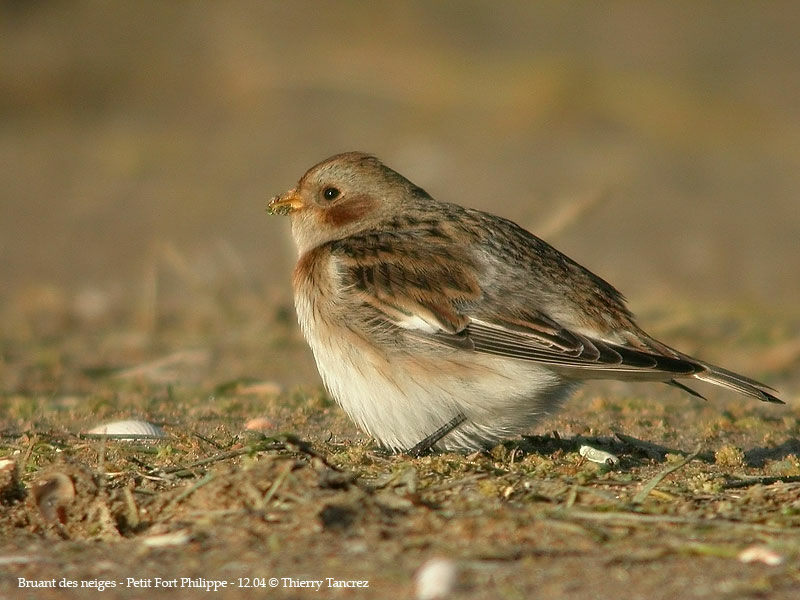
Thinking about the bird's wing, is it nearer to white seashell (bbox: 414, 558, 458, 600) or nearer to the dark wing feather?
the dark wing feather

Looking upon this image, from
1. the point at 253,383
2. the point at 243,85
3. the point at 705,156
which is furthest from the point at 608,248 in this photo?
the point at 243,85

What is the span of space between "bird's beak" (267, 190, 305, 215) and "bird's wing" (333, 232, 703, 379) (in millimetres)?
737

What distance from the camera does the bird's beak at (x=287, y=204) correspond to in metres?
5.90

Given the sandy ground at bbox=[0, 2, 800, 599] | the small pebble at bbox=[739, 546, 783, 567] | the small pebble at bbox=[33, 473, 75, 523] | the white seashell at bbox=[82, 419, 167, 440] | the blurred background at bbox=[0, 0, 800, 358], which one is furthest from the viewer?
the blurred background at bbox=[0, 0, 800, 358]

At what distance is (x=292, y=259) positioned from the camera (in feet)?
33.5

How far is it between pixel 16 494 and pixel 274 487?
0.94m

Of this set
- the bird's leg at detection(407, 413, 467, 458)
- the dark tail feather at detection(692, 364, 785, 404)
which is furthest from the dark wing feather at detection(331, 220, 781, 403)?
the bird's leg at detection(407, 413, 467, 458)

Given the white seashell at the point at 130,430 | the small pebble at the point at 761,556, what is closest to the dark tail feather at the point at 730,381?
the small pebble at the point at 761,556

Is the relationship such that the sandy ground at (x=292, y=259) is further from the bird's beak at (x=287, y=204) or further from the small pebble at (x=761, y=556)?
the bird's beak at (x=287, y=204)

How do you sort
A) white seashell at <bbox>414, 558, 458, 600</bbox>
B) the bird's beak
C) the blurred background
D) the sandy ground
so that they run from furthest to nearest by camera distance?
the blurred background
the bird's beak
the sandy ground
white seashell at <bbox>414, 558, 458, 600</bbox>

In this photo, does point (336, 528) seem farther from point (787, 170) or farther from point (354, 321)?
point (787, 170)

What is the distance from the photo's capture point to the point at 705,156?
13.4 meters

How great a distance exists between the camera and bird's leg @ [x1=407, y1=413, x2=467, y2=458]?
15.4 ft

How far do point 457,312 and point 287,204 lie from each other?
4.87 feet
